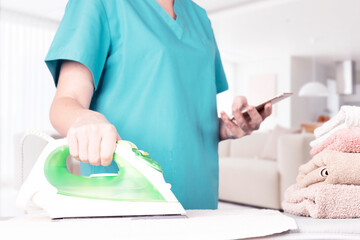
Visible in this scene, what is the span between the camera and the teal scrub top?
2.53 feet

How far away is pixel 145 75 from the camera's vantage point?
2.71ft

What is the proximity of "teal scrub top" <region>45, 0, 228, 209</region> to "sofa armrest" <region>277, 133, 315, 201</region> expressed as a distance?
8.09 feet

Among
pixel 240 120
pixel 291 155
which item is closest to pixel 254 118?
pixel 240 120

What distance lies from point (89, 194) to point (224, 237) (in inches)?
8.7

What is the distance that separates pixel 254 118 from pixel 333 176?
0.33 m

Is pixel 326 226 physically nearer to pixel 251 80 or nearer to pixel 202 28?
pixel 202 28

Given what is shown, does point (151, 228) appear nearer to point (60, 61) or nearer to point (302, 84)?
point (60, 61)

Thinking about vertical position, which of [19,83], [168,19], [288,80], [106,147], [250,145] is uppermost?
[288,80]

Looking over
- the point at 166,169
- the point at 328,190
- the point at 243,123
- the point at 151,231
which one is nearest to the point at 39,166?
the point at 151,231

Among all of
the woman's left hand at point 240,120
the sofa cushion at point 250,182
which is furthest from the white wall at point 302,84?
the woman's left hand at point 240,120

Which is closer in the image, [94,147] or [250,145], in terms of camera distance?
[94,147]

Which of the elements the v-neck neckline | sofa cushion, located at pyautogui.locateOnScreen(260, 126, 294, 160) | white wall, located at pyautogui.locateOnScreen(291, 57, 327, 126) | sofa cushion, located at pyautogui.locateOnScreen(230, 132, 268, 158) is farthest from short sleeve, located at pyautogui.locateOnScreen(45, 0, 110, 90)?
white wall, located at pyautogui.locateOnScreen(291, 57, 327, 126)

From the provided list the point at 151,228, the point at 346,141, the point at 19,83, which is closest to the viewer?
the point at 151,228

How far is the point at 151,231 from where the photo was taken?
0.44 m
